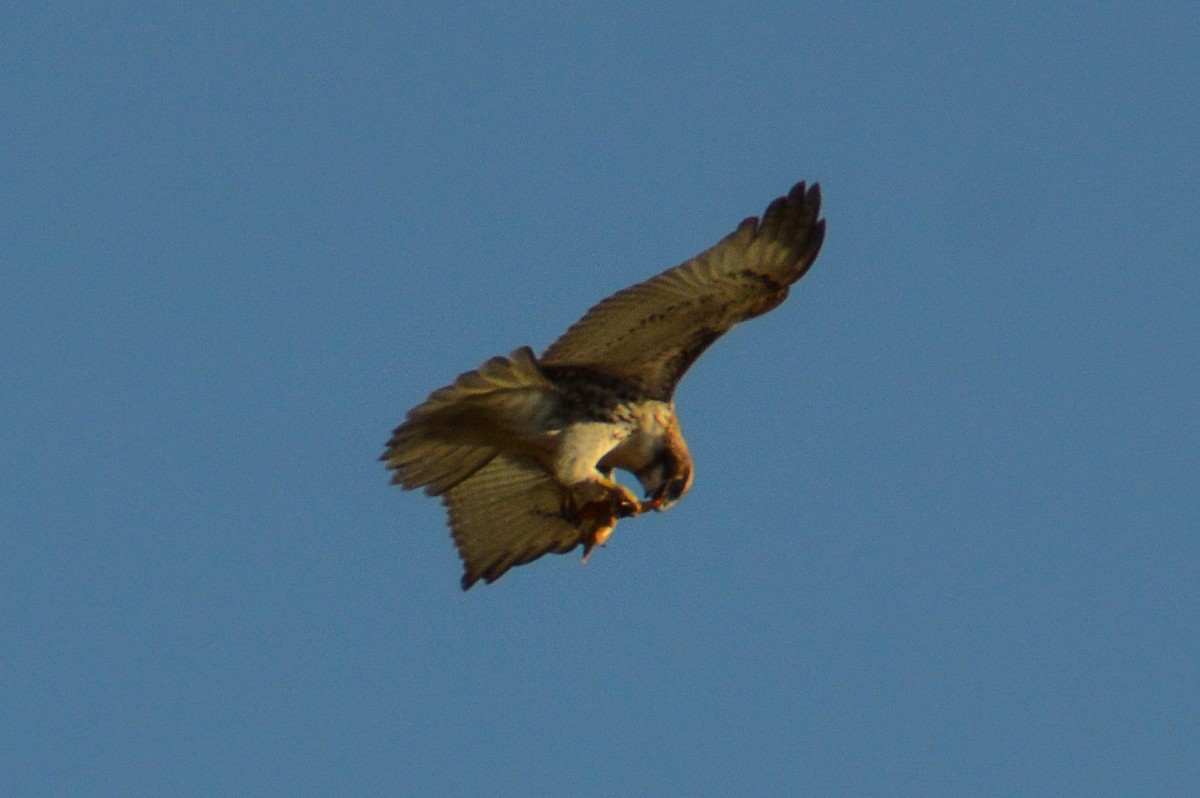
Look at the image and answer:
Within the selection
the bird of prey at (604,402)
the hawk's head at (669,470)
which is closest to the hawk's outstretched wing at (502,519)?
the bird of prey at (604,402)

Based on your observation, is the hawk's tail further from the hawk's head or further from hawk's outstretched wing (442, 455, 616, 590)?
the hawk's head

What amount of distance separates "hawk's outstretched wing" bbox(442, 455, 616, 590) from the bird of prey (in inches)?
0.4

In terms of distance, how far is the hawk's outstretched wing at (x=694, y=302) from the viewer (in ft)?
34.6

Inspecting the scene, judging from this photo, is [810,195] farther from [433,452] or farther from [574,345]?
[433,452]

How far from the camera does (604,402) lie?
34.3 ft

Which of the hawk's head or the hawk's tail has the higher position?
the hawk's tail

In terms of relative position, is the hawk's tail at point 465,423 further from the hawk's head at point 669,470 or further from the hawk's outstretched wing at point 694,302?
the hawk's head at point 669,470

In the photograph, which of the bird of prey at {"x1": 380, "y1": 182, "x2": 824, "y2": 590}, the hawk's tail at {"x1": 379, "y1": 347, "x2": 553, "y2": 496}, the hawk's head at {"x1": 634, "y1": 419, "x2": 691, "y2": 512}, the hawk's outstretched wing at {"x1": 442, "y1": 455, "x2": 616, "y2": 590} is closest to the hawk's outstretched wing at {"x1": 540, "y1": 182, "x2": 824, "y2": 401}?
the bird of prey at {"x1": 380, "y1": 182, "x2": 824, "y2": 590}

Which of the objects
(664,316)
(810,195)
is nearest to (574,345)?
(664,316)

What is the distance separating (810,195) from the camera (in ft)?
35.0

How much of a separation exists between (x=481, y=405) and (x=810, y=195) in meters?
1.78

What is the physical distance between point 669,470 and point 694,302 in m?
0.77

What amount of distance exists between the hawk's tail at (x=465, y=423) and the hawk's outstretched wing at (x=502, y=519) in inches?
9.8

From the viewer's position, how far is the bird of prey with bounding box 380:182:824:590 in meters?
10.3
